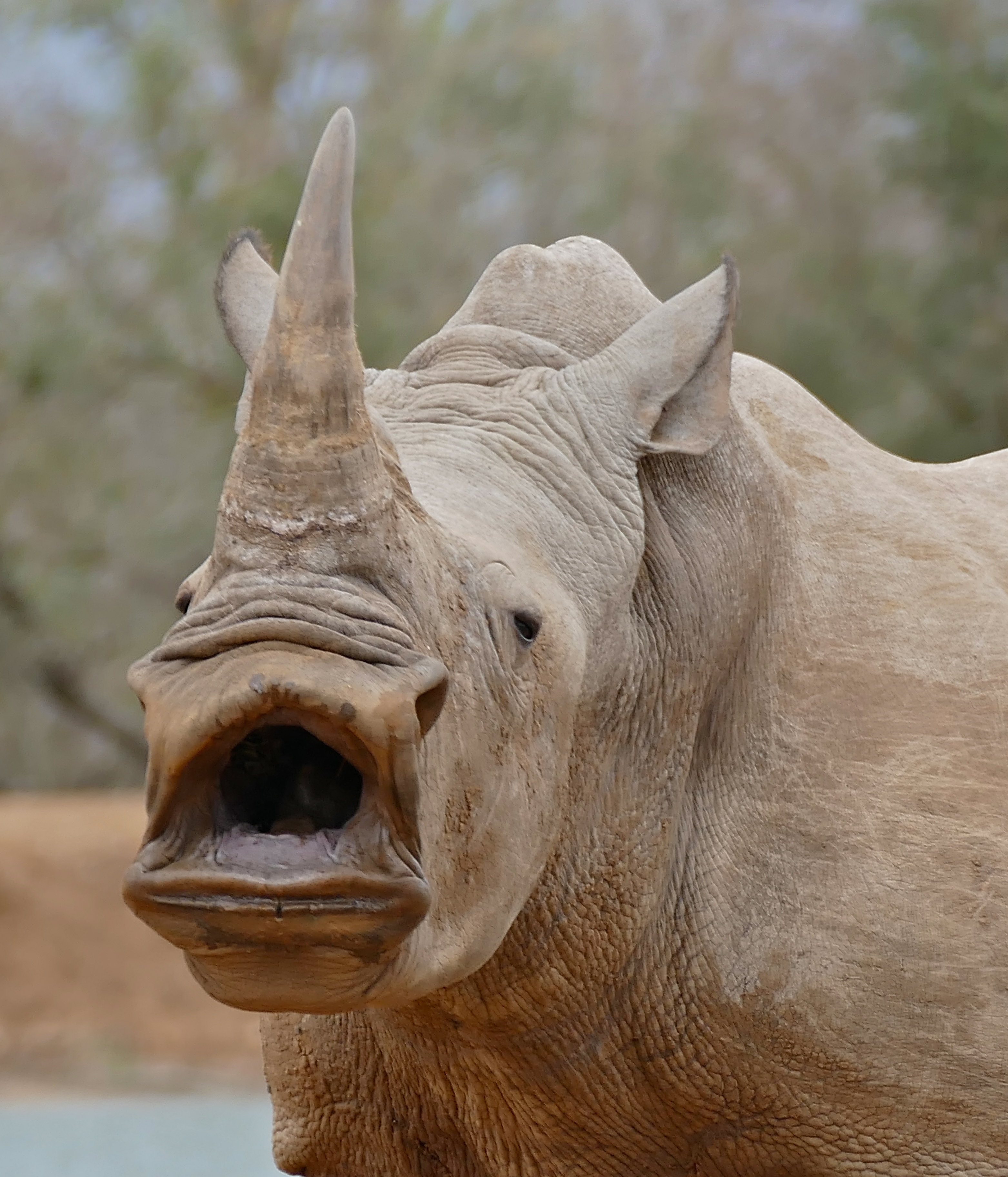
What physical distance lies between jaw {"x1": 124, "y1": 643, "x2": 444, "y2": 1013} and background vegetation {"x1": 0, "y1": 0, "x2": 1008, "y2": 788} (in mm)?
13209

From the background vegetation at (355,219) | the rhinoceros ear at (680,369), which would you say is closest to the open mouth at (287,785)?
the rhinoceros ear at (680,369)

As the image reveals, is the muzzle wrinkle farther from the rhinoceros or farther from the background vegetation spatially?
Result: the background vegetation

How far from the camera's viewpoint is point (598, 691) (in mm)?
3154

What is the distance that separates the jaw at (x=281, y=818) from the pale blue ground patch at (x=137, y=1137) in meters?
7.59

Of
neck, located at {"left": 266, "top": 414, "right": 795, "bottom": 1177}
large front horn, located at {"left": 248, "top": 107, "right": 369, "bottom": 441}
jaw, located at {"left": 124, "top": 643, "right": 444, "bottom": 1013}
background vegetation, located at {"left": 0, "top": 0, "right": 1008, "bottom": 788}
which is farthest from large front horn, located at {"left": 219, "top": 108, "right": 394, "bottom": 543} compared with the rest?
background vegetation, located at {"left": 0, "top": 0, "right": 1008, "bottom": 788}

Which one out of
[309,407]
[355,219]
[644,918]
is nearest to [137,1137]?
[644,918]

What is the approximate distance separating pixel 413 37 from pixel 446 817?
16435 millimetres

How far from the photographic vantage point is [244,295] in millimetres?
3436

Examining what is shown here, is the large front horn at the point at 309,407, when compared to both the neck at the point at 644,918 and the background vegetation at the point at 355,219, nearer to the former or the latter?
the neck at the point at 644,918

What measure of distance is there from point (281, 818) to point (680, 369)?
1193 millimetres

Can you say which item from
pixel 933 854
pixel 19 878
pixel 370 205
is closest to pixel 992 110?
pixel 370 205

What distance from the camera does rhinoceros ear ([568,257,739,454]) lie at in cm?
325

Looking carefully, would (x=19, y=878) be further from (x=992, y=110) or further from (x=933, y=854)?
(x=933, y=854)

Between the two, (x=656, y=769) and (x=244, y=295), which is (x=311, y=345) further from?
(x=656, y=769)
